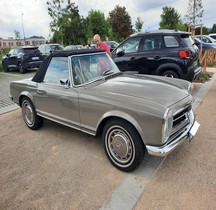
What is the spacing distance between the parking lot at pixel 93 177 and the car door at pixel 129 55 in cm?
329

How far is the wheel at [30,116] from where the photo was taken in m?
4.58

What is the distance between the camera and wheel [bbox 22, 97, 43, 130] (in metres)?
4.58

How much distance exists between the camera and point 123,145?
301 cm

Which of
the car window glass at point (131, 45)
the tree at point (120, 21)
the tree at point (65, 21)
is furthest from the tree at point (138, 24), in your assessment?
the car window glass at point (131, 45)

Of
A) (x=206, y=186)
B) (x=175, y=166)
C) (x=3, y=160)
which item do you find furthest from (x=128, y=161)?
Answer: (x=3, y=160)

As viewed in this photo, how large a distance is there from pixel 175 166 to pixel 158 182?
0.45 metres

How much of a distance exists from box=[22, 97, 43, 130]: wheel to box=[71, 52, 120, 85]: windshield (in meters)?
1.53

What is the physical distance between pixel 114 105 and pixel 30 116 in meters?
2.58

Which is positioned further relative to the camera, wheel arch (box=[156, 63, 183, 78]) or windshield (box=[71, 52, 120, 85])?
wheel arch (box=[156, 63, 183, 78])

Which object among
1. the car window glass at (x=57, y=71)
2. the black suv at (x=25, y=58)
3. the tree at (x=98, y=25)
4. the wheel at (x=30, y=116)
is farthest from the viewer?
the tree at (x=98, y=25)

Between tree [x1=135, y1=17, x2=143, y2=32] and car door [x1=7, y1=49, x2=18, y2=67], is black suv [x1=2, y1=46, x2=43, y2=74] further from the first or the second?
tree [x1=135, y1=17, x2=143, y2=32]

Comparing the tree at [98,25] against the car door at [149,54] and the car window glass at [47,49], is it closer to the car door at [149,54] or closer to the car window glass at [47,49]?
the car window glass at [47,49]

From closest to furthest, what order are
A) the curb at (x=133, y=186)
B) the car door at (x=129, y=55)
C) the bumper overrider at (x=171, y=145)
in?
the curb at (x=133, y=186), the bumper overrider at (x=171, y=145), the car door at (x=129, y=55)

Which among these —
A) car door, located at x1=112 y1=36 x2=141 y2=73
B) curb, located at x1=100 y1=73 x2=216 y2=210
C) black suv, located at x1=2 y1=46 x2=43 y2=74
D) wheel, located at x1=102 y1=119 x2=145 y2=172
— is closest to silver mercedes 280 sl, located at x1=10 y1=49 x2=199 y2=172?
wheel, located at x1=102 y1=119 x2=145 y2=172
